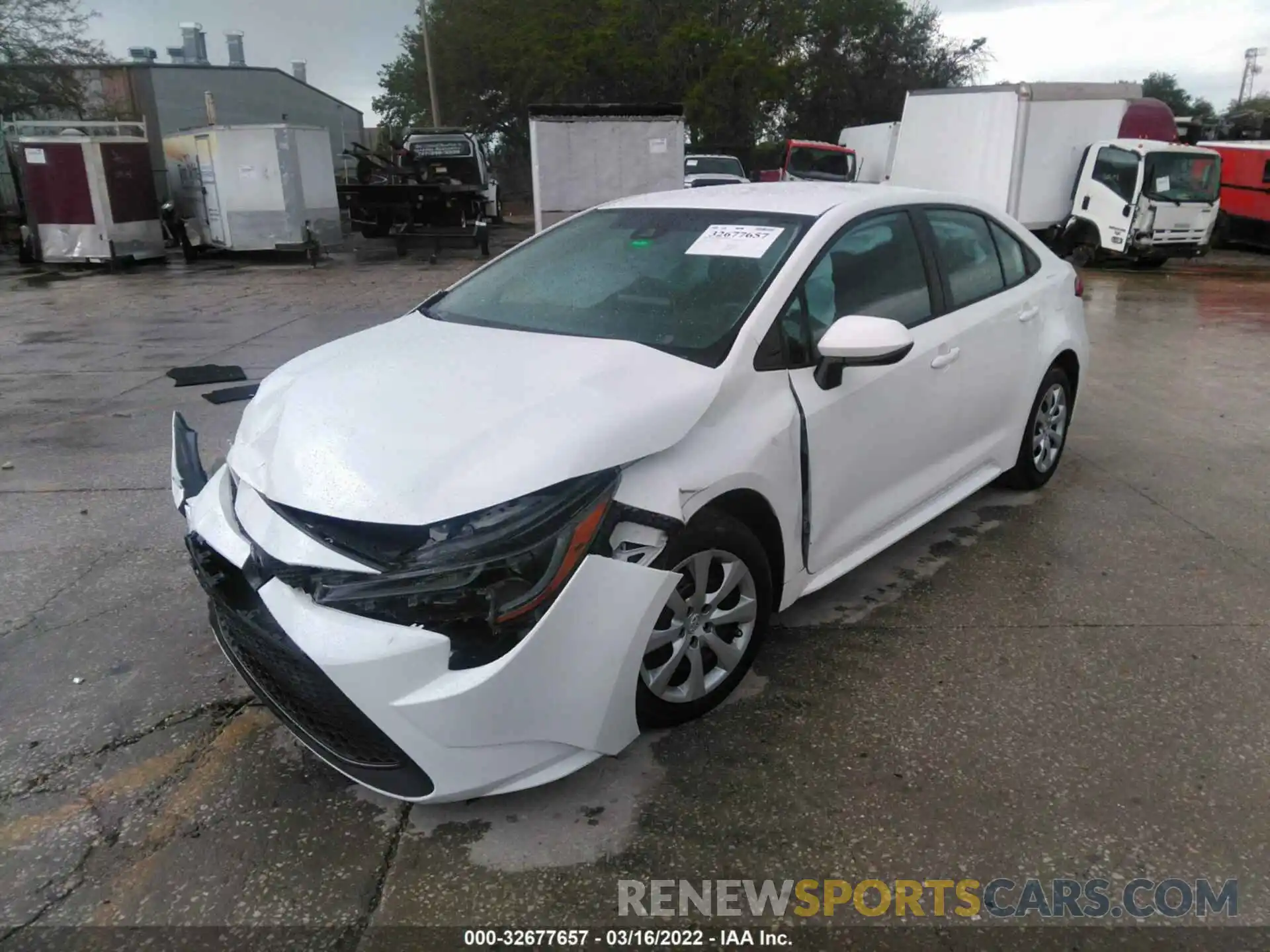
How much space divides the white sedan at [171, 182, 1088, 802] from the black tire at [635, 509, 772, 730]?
1 cm

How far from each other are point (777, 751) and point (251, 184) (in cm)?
1712

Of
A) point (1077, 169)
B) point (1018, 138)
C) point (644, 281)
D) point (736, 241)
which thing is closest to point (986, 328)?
point (736, 241)

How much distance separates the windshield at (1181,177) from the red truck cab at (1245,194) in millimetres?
2851

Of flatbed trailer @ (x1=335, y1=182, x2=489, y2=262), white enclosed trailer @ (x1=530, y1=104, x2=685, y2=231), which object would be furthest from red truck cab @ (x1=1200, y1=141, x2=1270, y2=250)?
flatbed trailer @ (x1=335, y1=182, x2=489, y2=262)

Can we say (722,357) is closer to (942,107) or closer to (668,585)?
(668,585)

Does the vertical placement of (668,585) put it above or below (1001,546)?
above

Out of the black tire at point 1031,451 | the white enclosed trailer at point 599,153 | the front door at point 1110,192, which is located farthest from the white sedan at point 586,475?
the front door at point 1110,192

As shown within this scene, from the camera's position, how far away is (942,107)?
642 inches

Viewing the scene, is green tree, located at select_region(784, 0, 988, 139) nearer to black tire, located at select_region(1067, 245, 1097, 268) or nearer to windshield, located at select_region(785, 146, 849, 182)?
windshield, located at select_region(785, 146, 849, 182)

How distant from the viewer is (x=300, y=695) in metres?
2.41

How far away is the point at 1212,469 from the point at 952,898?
4.05 metres

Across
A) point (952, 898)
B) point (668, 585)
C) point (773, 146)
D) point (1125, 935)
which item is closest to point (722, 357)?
point (668, 585)

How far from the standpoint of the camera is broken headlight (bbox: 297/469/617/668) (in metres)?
2.28

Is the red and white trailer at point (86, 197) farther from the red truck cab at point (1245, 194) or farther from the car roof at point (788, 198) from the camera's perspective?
the red truck cab at point (1245, 194)
